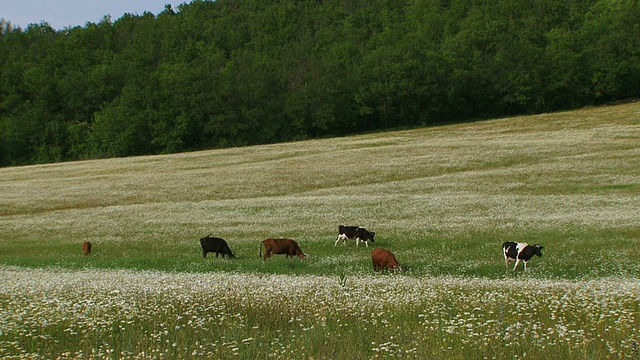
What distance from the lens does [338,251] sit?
2691 centimetres

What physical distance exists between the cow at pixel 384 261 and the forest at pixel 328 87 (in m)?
84.6

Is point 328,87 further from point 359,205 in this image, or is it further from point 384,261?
point 384,261

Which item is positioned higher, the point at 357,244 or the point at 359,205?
the point at 359,205

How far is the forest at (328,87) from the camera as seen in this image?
108 meters

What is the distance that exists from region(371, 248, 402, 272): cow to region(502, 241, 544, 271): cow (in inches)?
182

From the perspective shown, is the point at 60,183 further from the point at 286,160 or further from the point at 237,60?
the point at 237,60

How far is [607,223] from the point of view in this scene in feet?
95.1

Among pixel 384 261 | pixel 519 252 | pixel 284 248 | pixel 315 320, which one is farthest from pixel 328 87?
pixel 315 320

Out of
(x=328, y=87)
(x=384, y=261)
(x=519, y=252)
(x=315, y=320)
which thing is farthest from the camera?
(x=328, y=87)

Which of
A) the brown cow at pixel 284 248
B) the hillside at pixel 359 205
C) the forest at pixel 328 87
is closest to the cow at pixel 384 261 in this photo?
the hillside at pixel 359 205

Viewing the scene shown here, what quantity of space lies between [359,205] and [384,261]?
18219 mm

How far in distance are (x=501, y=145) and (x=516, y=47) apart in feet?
201

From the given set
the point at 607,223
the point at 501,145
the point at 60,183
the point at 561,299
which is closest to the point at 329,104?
the point at 501,145

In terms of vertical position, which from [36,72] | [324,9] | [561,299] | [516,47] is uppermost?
[324,9]
